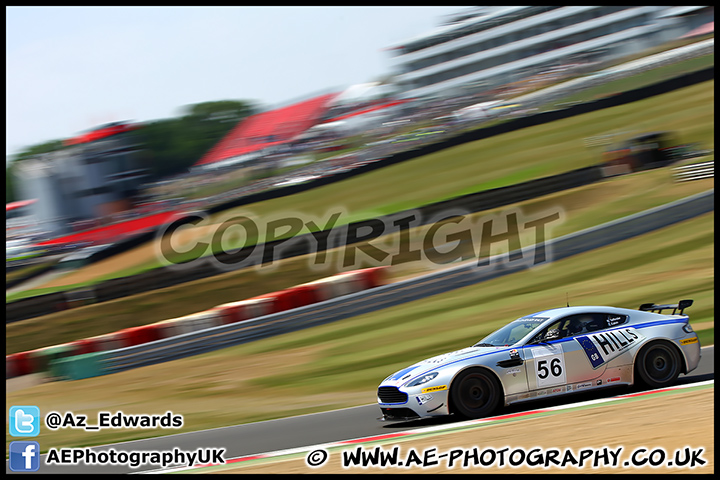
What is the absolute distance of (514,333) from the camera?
22.0 feet

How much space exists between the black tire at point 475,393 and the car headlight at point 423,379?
0.21m

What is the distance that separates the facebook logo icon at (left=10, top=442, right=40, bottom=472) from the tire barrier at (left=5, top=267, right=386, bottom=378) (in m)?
4.91

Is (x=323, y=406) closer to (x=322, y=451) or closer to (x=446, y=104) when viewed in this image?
(x=322, y=451)

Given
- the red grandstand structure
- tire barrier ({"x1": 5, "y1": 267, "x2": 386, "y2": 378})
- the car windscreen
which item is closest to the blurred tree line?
the red grandstand structure

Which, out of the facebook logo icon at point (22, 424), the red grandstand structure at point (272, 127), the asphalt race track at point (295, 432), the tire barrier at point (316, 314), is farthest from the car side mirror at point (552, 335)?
the red grandstand structure at point (272, 127)

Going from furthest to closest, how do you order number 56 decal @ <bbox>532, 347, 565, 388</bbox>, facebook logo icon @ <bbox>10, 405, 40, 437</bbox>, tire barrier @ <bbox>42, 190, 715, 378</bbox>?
tire barrier @ <bbox>42, 190, 715, 378</bbox> < facebook logo icon @ <bbox>10, 405, 40, 437</bbox> < number 56 decal @ <bbox>532, 347, 565, 388</bbox>

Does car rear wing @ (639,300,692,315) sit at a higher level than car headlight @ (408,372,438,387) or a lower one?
higher

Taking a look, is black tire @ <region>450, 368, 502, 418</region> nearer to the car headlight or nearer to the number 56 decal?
the car headlight

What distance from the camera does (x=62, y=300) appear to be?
646 inches

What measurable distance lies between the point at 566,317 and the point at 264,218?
15518 mm

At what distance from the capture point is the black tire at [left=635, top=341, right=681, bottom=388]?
21.8ft

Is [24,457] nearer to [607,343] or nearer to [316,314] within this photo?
[316,314]

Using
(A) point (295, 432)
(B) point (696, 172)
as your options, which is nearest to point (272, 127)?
(B) point (696, 172)

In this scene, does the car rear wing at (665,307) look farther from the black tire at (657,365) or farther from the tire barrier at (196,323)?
the tire barrier at (196,323)
